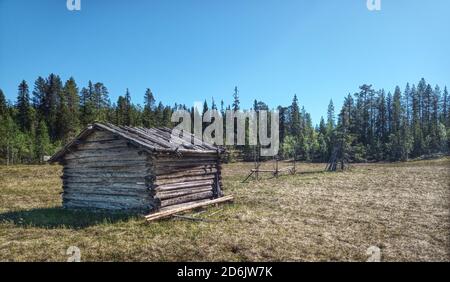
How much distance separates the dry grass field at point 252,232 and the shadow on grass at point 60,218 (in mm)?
41

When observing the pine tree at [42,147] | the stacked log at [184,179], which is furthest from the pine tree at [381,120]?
the stacked log at [184,179]

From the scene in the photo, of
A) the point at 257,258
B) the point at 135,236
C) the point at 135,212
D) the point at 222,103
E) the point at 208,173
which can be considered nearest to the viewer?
the point at 257,258

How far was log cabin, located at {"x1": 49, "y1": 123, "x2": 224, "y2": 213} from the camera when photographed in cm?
1534

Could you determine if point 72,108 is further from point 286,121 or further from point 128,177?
point 128,177

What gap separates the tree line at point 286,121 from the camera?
66438 mm

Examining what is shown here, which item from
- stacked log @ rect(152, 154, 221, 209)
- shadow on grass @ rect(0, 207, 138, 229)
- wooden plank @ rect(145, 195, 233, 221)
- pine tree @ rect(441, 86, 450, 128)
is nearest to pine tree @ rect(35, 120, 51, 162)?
shadow on grass @ rect(0, 207, 138, 229)

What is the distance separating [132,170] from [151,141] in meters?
1.64

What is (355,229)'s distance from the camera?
40.7 feet

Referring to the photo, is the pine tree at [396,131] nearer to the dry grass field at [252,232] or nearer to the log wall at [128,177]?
the dry grass field at [252,232]

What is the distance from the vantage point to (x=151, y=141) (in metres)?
16.2
